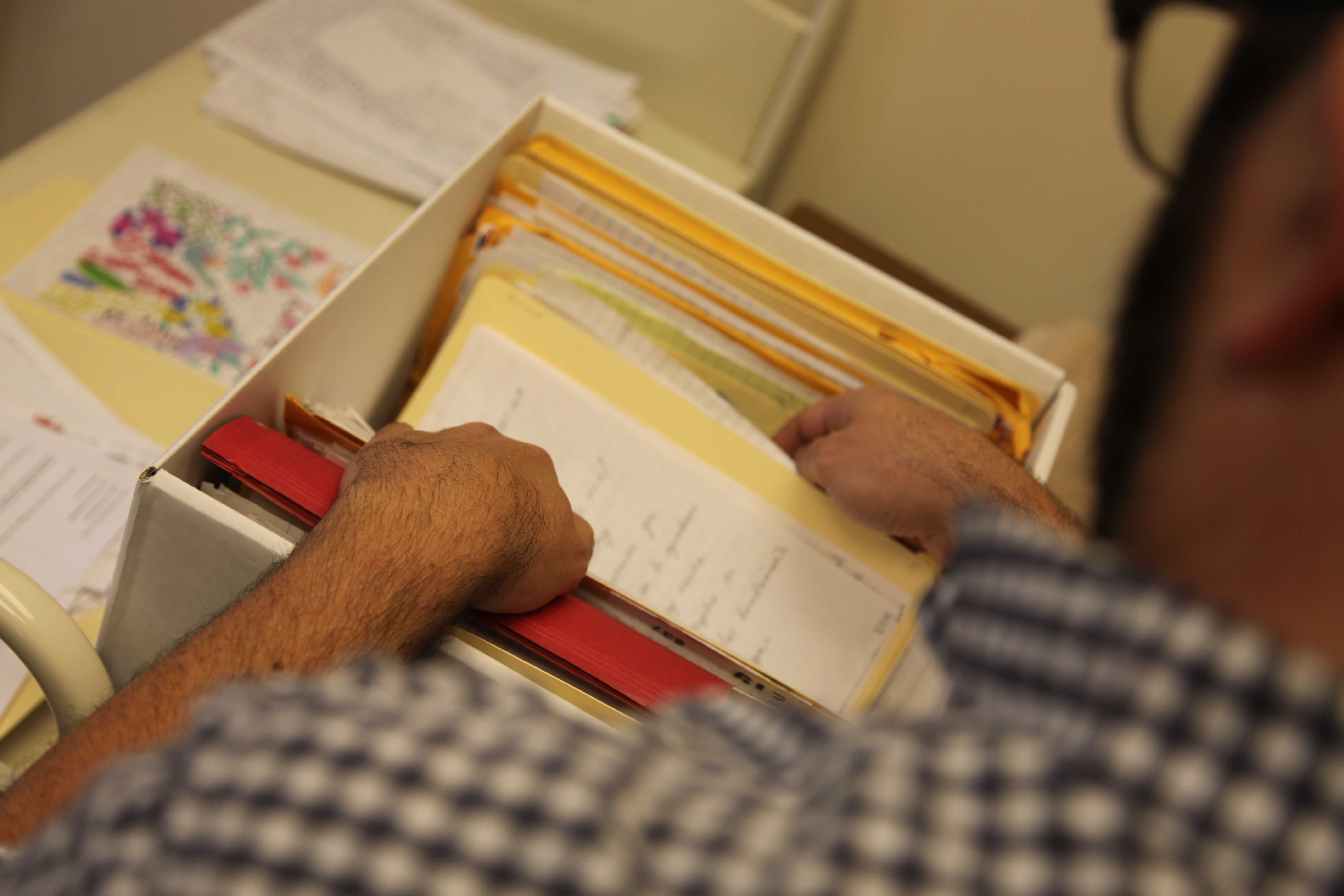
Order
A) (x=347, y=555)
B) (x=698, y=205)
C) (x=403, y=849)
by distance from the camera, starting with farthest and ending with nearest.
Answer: (x=698, y=205) < (x=347, y=555) < (x=403, y=849)

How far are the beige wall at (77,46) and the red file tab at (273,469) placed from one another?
124 cm

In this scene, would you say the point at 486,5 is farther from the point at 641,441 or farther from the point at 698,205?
the point at 641,441

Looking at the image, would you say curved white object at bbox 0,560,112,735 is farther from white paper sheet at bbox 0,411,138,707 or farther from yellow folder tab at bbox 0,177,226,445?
yellow folder tab at bbox 0,177,226,445

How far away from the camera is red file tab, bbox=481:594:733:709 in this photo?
0.44m

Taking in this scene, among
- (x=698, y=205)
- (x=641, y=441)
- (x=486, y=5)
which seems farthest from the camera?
(x=486, y=5)

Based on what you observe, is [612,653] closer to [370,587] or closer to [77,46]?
[370,587]

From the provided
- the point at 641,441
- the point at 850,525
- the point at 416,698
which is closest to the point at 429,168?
the point at 641,441

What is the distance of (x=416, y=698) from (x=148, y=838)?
0.24 ft

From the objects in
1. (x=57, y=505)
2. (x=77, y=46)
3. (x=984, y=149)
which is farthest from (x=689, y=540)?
(x=77, y=46)

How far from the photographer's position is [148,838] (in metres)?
0.22

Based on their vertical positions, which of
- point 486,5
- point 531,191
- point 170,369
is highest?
point 486,5

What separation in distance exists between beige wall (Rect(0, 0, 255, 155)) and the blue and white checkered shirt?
1.53 m

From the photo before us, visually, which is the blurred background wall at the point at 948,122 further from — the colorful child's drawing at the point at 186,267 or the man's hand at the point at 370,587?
the man's hand at the point at 370,587

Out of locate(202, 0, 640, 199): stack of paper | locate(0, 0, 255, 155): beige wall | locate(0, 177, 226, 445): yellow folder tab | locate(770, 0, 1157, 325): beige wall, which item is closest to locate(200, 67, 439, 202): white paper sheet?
locate(202, 0, 640, 199): stack of paper
